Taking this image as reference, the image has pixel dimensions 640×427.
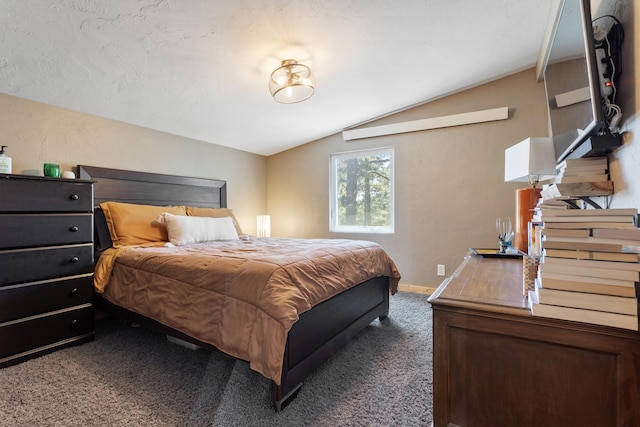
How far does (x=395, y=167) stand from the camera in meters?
3.67

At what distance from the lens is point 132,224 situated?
2.61 metres

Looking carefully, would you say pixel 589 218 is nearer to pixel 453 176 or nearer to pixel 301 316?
pixel 301 316

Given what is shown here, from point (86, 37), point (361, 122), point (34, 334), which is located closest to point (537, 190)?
point (361, 122)

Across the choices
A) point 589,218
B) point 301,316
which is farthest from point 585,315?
point 301,316

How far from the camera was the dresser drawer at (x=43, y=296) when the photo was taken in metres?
1.91

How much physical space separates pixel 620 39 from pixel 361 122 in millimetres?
2843

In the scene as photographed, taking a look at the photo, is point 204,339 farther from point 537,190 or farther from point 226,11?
point 537,190

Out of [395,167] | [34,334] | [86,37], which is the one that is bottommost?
[34,334]

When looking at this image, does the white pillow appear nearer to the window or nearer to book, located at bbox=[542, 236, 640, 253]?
the window

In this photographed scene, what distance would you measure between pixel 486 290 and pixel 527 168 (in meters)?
1.26

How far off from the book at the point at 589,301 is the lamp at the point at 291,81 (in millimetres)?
2185

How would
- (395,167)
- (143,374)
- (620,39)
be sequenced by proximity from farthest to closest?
(395,167)
(143,374)
(620,39)

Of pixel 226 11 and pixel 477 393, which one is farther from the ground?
pixel 226 11

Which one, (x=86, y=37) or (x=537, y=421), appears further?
(x=86, y=37)
